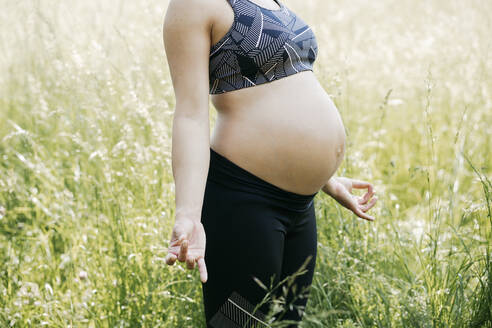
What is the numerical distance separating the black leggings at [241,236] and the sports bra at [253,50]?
22cm

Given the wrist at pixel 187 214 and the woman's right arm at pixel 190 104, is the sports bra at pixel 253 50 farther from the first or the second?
the wrist at pixel 187 214

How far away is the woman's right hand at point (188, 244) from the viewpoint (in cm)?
116

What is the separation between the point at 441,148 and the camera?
12.4ft

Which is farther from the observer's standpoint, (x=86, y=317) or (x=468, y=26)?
(x=468, y=26)

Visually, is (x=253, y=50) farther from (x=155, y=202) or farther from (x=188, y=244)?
(x=155, y=202)

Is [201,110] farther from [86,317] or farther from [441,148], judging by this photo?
[441,148]

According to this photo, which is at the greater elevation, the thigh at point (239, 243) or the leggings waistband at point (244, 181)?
the leggings waistband at point (244, 181)

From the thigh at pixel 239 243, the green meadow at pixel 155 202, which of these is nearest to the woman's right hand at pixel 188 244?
the thigh at pixel 239 243

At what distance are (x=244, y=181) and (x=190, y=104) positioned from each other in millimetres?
252

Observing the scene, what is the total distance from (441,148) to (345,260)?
2031 mm

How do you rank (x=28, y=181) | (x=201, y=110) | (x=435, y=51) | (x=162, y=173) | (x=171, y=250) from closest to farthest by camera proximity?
(x=171, y=250) → (x=201, y=110) → (x=162, y=173) → (x=28, y=181) → (x=435, y=51)

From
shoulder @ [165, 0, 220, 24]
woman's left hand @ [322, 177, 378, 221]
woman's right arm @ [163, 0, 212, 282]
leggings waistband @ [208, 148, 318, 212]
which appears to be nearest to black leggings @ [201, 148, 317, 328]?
leggings waistband @ [208, 148, 318, 212]

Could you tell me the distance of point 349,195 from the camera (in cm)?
175

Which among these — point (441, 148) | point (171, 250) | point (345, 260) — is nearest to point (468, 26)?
point (441, 148)
